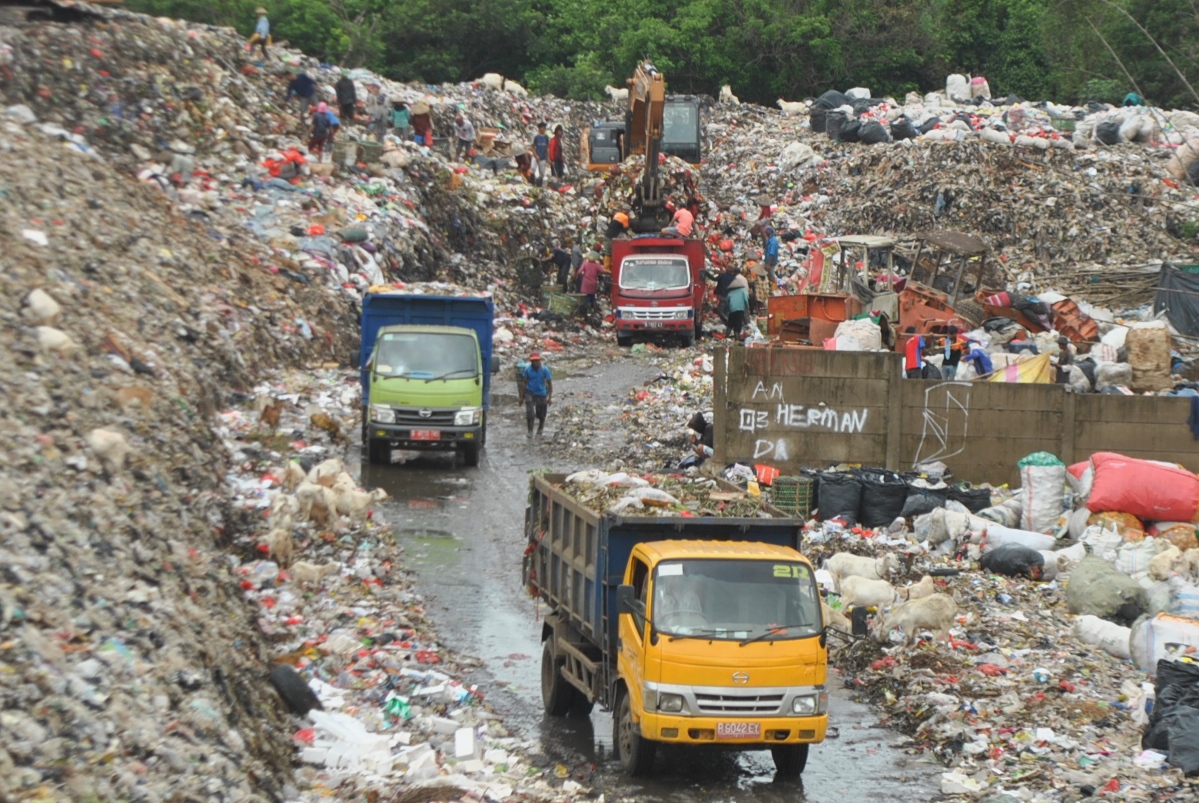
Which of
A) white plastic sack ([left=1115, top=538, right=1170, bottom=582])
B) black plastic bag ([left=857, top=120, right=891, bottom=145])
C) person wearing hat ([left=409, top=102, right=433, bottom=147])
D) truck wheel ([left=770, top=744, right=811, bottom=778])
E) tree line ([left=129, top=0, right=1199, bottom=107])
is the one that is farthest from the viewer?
tree line ([left=129, top=0, right=1199, bottom=107])

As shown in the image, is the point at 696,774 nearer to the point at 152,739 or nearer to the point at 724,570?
the point at 724,570

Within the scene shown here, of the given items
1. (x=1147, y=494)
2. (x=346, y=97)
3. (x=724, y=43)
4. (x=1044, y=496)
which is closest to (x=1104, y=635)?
(x=1147, y=494)

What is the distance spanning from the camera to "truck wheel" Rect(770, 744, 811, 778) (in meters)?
9.28

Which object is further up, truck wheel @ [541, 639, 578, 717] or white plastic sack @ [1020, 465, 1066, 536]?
white plastic sack @ [1020, 465, 1066, 536]

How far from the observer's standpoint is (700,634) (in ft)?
29.6

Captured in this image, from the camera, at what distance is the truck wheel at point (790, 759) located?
9.28 m

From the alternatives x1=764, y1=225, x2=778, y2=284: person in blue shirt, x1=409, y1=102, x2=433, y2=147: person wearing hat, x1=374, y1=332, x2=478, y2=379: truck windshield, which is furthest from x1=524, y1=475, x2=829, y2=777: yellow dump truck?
x1=409, y1=102, x2=433, y2=147: person wearing hat

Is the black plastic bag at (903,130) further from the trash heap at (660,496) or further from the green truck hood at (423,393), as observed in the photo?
the trash heap at (660,496)

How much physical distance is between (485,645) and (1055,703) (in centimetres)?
470

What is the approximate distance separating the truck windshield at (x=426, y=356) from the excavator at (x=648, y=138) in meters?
14.6

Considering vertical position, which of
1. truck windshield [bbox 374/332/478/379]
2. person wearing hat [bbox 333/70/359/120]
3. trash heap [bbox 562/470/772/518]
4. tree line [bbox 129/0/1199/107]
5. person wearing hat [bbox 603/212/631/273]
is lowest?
trash heap [bbox 562/470/772/518]

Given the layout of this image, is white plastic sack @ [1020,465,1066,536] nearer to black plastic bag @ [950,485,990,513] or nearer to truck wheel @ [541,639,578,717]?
black plastic bag @ [950,485,990,513]

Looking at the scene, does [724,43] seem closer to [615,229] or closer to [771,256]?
[771,256]

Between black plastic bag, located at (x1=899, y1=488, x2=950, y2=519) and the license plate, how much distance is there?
7.33 m
